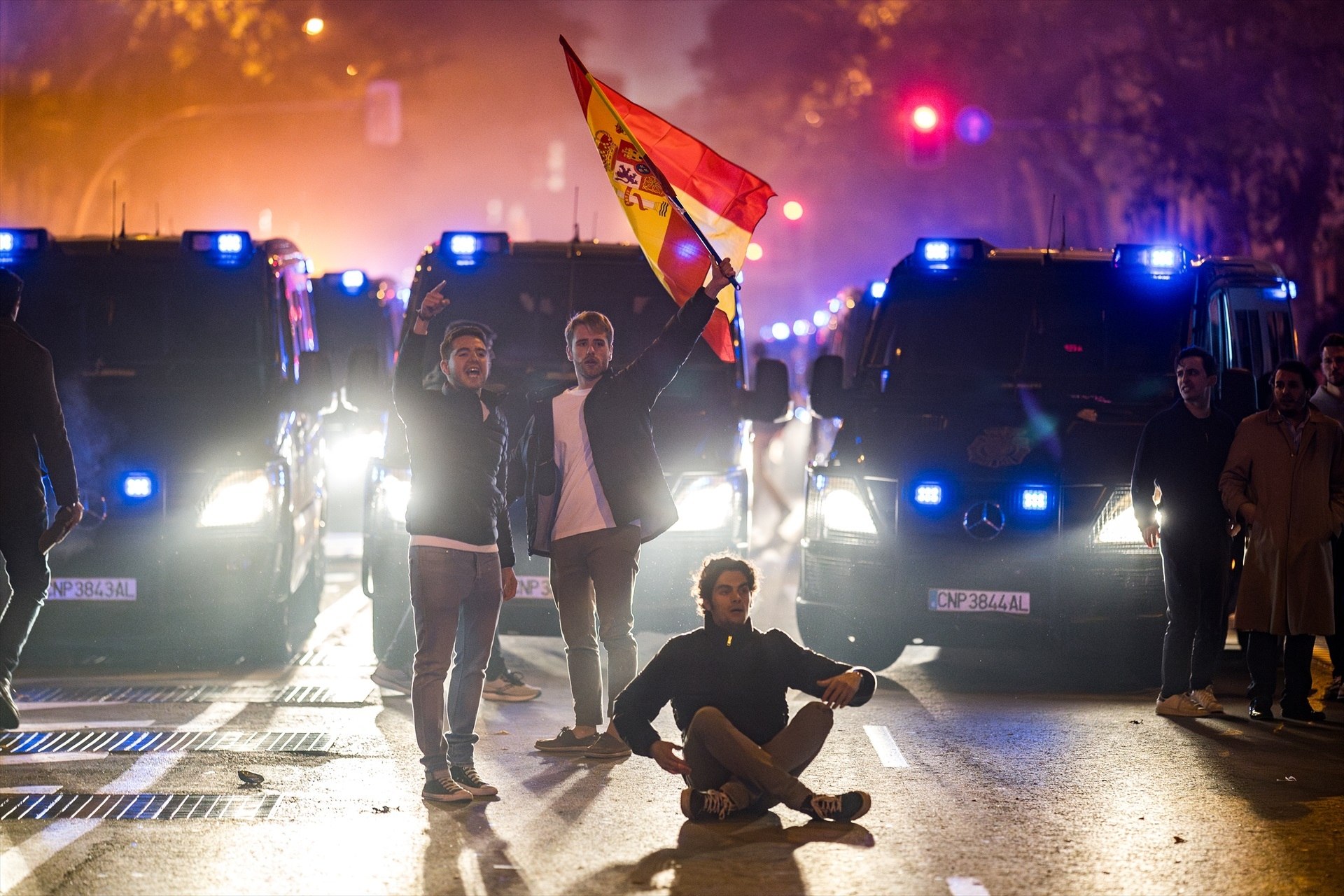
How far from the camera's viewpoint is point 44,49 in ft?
113

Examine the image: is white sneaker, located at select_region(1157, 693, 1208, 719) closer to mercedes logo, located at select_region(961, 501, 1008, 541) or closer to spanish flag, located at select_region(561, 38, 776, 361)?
mercedes logo, located at select_region(961, 501, 1008, 541)

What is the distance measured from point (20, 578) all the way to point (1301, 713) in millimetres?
6397

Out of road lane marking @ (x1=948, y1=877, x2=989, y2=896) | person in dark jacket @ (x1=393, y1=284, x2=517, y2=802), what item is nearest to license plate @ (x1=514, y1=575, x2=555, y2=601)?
person in dark jacket @ (x1=393, y1=284, x2=517, y2=802)

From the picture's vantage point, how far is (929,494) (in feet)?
36.3

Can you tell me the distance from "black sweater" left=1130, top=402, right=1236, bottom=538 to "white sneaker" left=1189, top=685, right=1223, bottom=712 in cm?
84

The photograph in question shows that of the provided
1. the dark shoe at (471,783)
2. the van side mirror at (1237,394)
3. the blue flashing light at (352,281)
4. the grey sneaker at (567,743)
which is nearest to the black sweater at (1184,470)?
the van side mirror at (1237,394)

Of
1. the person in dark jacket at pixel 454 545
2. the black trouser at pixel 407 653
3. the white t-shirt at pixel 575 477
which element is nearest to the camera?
the person in dark jacket at pixel 454 545

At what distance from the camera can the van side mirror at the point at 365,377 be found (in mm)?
11141

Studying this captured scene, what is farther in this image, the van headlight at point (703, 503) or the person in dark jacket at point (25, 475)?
the van headlight at point (703, 503)

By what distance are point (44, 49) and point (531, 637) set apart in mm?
24321

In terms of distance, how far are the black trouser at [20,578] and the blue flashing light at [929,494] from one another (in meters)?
4.73

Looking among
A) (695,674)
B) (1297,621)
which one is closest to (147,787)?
(695,674)

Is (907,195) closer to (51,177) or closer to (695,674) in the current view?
(51,177)

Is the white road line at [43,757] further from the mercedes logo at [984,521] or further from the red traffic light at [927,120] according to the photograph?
the red traffic light at [927,120]
